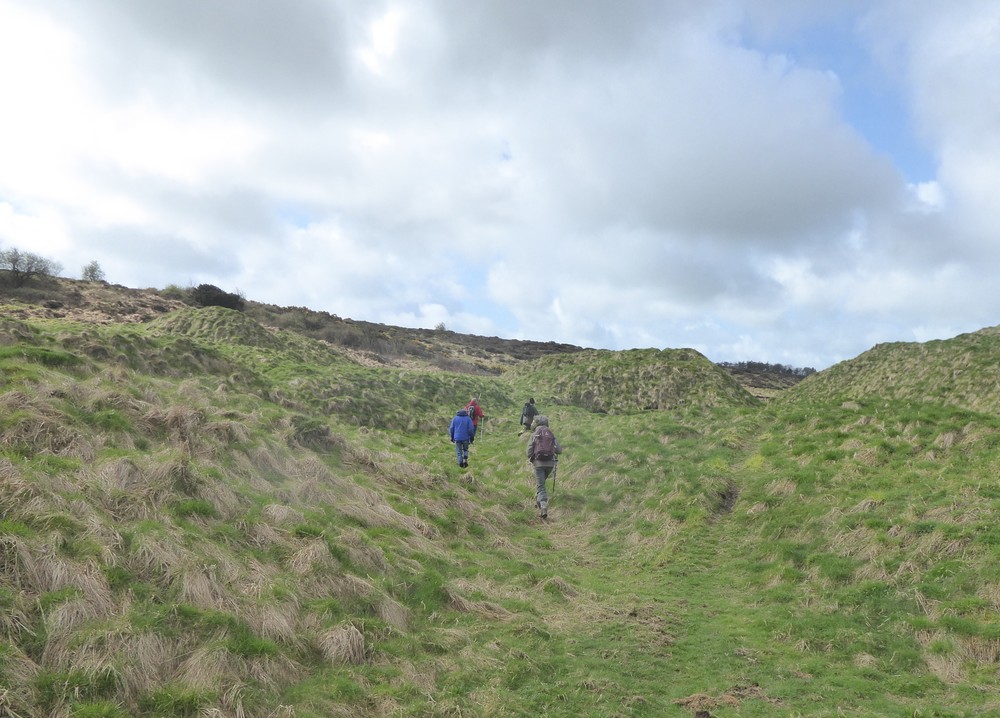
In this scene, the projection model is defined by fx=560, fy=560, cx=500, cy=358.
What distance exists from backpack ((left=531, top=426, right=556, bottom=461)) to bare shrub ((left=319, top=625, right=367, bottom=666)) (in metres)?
10.5

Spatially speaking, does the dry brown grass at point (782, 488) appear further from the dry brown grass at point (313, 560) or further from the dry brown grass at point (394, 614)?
the dry brown grass at point (313, 560)

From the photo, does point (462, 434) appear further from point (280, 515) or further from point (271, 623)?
point (271, 623)

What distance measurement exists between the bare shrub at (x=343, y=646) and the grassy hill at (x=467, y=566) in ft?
0.11

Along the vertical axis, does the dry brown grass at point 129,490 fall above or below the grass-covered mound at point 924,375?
below

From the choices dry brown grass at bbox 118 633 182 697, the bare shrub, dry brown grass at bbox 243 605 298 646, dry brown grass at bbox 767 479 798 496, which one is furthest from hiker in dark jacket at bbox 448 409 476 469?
dry brown grass at bbox 118 633 182 697

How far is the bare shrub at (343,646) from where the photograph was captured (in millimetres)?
8023

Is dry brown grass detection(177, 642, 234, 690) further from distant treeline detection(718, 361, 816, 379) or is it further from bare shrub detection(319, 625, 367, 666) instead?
distant treeline detection(718, 361, 816, 379)

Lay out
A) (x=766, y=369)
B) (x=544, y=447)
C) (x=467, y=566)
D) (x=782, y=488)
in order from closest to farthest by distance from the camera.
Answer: (x=467, y=566) → (x=782, y=488) → (x=544, y=447) → (x=766, y=369)

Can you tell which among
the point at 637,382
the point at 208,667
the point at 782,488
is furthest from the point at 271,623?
the point at 637,382

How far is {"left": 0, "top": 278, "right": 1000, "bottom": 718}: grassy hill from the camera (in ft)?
23.0

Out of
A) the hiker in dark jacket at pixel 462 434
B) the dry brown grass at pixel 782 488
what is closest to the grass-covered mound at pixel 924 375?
the dry brown grass at pixel 782 488

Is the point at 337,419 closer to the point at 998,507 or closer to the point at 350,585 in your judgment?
the point at 350,585

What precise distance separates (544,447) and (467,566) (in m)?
6.14

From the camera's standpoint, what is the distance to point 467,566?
12859mm
